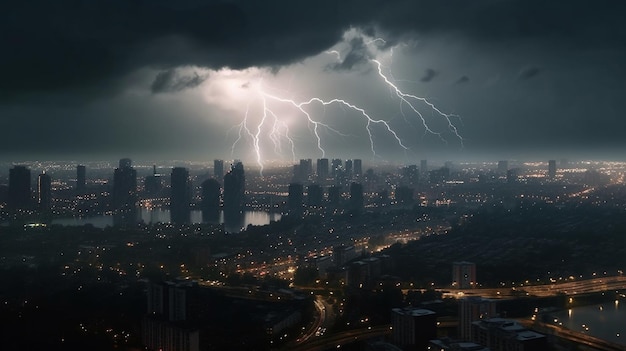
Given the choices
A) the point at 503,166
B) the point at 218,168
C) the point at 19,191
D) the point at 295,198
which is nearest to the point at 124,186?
the point at 19,191

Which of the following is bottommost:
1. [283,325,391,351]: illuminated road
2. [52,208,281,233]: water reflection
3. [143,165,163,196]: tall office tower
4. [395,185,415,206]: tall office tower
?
[283,325,391,351]: illuminated road

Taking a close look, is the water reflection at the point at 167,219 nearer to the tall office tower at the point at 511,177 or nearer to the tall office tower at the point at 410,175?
the tall office tower at the point at 410,175

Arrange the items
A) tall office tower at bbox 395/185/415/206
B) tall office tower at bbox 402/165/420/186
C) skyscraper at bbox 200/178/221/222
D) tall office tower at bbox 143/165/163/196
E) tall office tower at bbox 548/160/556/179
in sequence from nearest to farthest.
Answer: skyscraper at bbox 200/178/221/222 < tall office tower at bbox 143/165/163/196 < tall office tower at bbox 395/185/415/206 < tall office tower at bbox 402/165/420/186 < tall office tower at bbox 548/160/556/179

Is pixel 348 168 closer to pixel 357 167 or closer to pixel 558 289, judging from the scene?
pixel 357 167

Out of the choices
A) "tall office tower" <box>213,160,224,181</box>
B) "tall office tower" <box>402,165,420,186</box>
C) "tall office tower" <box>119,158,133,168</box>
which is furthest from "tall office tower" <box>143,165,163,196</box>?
"tall office tower" <box>402,165,420,186</box>

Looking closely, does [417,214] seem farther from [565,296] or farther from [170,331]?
[170,331]

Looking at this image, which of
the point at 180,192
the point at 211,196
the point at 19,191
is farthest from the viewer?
the point at 211,196

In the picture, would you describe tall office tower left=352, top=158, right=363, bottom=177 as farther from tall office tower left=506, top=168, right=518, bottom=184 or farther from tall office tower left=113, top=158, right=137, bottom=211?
tall office tower left=113, top=158, right=137, bottom=211
